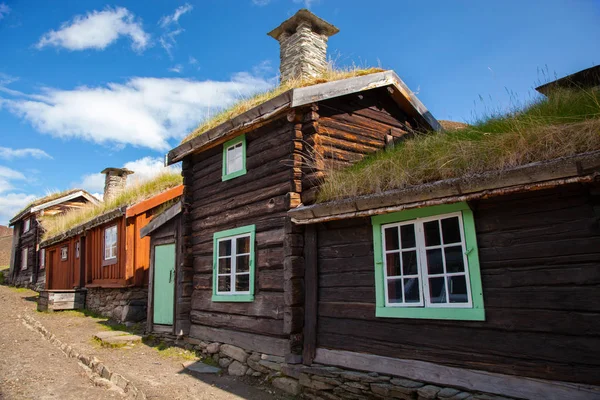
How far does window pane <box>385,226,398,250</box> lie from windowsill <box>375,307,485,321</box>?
2.78 ft

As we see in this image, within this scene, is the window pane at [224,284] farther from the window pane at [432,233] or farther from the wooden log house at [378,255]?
the window pane at [432,233]

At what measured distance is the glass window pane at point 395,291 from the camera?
610 cm

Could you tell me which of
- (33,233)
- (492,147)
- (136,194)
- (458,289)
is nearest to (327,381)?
(458,289)

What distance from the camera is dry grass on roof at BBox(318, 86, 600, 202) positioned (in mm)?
4879

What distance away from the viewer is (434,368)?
18.1 feet

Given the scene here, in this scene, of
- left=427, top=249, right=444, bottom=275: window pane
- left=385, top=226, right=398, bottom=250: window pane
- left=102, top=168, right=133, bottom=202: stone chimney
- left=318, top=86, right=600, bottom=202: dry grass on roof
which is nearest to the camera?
left=318, top=86, right=600, bottom=202: dry grass on roof

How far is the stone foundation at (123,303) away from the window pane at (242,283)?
20.4 feet

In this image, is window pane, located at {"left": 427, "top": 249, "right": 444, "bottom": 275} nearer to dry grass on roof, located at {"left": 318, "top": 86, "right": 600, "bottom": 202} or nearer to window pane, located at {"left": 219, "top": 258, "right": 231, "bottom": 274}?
dry grass on roof, located at {"left": 318, "top": 86, "right": 600, "bottom": 202}

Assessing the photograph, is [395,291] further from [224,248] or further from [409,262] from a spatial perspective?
[224,248]

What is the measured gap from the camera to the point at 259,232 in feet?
27.2

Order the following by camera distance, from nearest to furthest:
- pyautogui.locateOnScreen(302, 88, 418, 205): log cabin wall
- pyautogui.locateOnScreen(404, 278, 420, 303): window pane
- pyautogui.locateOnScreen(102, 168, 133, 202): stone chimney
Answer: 1. pyautogui.locateOnScreen(404, 278, 420, 303): window pane
2. pyautogui.locateOnScreen(302, 88, 418, 205): log cabin wall
3. pyautogui.locateOnScreen(102, 168, 133, 202): stone chimney

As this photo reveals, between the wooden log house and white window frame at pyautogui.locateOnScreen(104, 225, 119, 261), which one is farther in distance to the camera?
white window frame at pyautogui.locateOnScreen(104, 225, 119, 261)

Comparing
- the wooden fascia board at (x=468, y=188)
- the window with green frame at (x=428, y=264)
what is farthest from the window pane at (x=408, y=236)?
the wooden fascia board at (x=468, y=188)

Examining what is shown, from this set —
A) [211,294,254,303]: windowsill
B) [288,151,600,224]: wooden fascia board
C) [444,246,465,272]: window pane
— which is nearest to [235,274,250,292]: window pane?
[211,294,254,303]: windowsill
